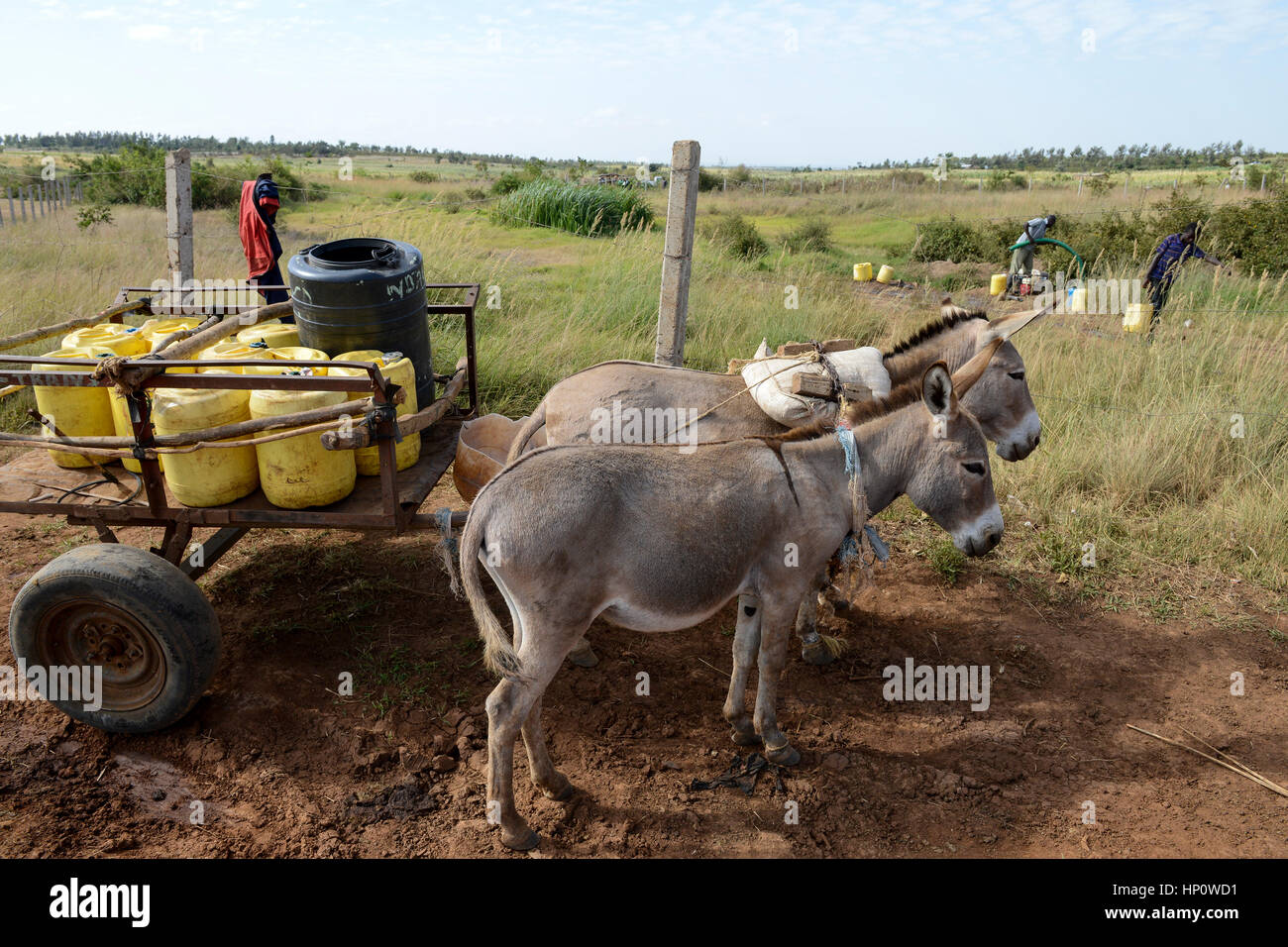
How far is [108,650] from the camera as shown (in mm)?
3836

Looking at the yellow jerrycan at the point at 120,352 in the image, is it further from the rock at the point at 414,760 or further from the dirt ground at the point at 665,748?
the rock at the point at 414,760

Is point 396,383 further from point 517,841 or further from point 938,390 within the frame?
point 938,390

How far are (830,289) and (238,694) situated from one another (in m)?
9.21

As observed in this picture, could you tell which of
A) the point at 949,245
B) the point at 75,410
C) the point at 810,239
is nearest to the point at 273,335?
the point at 75,410

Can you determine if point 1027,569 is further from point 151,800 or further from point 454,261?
point 454,261

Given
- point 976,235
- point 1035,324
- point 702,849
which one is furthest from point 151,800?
point 976,235

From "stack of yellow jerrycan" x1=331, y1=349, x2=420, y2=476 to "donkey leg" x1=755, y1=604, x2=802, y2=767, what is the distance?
211 centimetres

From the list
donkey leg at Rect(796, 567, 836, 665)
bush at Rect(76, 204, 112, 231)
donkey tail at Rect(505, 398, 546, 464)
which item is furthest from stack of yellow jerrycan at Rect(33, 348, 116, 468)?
bush at Rect(76, 204, 112, 231)

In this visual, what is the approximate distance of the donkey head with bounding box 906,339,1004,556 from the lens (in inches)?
142

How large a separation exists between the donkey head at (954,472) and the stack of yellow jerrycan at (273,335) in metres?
3.54

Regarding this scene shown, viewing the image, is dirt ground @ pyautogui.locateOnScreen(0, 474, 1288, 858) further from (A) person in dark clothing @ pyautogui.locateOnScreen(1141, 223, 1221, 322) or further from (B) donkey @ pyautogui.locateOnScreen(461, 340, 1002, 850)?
(A) person in dark clothing @ pyautogui.locateOnScreen(1141, 223, 1221, 322)

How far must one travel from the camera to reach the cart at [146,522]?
3.54 m

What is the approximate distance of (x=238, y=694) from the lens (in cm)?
416

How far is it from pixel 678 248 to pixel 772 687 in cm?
375
